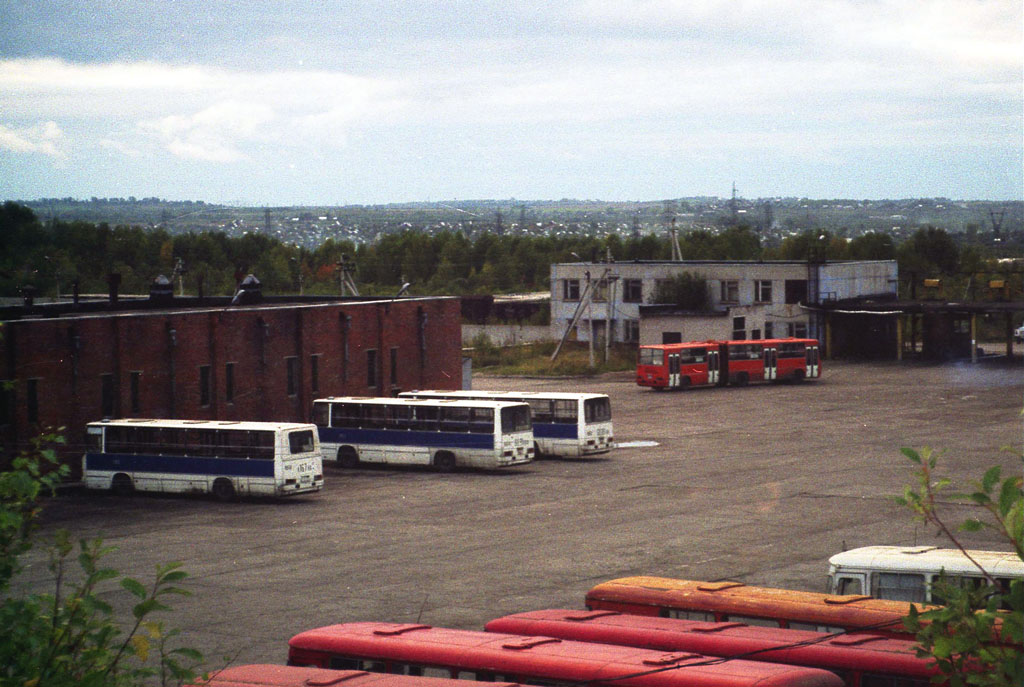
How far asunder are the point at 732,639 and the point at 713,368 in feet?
177

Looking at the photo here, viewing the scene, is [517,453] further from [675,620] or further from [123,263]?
[123,263]

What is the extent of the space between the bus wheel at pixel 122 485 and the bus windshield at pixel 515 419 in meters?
11.6

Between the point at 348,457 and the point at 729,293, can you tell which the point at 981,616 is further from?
the point at 729,293

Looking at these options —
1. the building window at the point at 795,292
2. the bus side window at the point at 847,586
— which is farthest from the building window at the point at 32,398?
the building window at the point at 795,292

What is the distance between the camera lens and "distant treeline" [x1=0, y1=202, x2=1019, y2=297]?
123312 millimetres

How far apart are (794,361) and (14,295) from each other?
1662 inches

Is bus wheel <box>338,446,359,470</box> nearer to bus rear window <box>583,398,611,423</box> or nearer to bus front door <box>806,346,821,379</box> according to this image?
bus rear window <box>583,398,611,423</box>

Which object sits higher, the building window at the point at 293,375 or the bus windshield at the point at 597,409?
the building window at the point at 293,375

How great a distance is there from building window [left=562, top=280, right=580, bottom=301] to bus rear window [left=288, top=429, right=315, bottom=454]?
55.7 meters

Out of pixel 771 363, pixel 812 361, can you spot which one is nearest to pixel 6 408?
pixel 771 363

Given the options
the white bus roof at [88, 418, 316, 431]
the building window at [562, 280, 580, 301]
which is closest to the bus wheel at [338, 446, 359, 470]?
the white bus roof at [88, 418, 316, 431]

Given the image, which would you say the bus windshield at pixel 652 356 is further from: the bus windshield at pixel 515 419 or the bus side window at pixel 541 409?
the bus windshield at pixel 515 419

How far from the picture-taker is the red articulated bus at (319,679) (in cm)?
1380

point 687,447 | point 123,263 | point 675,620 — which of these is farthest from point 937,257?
point 675,620
